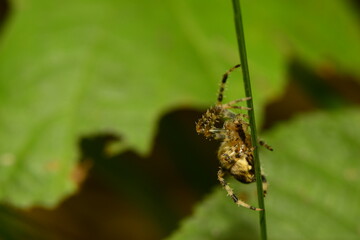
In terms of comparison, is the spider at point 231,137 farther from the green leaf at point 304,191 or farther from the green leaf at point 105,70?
the green leaf at point 105,70

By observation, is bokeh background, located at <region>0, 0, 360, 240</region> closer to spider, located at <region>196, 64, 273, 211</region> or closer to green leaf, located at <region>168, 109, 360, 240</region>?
green leaf, located at <region>168, 109, 360, 240</region>

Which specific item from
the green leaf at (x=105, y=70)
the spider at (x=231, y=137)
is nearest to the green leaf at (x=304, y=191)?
the green leaf at (x=105, y=70)

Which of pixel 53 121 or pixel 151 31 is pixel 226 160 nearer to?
pixel 53 121

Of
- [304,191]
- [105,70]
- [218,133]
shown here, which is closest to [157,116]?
[105,70]

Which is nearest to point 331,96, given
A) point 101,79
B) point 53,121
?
point 101,79

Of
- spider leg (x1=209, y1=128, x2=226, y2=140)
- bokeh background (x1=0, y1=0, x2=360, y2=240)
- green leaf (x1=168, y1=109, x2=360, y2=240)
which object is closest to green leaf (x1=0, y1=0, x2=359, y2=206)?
bokeh background (x1=0, y1=0, x2=360, y2=240)

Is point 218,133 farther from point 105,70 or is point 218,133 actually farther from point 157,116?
point 105,70
